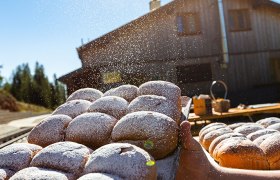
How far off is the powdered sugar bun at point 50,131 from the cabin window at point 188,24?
37.8 ft

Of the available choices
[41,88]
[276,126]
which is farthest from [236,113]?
[41,88]

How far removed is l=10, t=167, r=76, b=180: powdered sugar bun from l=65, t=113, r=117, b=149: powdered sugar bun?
43cm

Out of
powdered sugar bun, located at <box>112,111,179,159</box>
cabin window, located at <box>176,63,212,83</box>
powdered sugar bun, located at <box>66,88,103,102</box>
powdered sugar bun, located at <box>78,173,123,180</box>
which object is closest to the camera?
powdered sugar bun, located at <box>78,173,123,180</box>

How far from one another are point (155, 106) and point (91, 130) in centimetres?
39

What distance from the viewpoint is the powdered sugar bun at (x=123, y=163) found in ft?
3.76

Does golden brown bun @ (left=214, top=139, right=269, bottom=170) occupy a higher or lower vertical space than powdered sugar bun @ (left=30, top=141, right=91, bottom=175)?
lower

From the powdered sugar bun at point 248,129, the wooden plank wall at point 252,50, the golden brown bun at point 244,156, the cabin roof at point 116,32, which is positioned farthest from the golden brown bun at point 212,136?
the wooden plank wall at point 252,50

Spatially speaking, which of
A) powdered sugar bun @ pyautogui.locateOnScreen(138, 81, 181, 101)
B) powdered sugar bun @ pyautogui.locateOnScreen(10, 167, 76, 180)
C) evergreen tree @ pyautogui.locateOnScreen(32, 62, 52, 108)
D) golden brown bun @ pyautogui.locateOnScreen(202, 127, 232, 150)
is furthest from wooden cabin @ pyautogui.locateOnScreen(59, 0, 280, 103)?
evergreen tree @ pyautogui.locateOnScreen(32, 62, 52, 108)

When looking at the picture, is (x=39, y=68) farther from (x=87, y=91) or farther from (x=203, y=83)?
(x=87, y=91)

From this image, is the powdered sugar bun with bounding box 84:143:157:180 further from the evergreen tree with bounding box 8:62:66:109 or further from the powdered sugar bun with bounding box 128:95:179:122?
the evergreen tree with bounding box 8:62:66:109

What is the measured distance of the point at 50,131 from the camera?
5.64 feet

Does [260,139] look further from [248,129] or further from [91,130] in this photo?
[91,130]

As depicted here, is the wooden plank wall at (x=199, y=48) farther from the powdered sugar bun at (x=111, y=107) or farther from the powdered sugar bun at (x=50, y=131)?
the powdered sugar bun at (x=50, y=131)

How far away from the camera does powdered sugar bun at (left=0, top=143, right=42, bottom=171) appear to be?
4.38 feet
